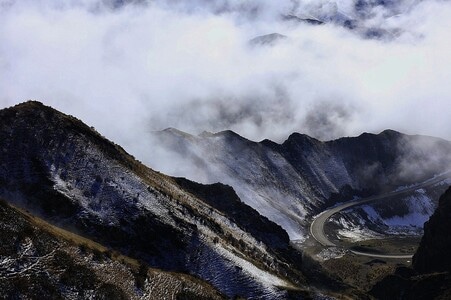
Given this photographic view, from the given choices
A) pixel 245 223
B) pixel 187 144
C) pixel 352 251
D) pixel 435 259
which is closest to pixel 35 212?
pixel 245 223

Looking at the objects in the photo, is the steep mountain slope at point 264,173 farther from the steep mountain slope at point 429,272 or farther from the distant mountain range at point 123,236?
the distant mountain range at point 123,236

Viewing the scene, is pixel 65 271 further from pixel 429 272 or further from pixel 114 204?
pixel 429 272

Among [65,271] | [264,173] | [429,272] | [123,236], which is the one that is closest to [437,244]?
[429,272]

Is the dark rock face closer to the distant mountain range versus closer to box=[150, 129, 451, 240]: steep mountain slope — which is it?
the distant mountain range

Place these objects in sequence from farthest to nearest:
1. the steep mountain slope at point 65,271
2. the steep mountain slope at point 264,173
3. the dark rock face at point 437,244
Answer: the steep mountain slope at point 264,173
the dark rock face at point 437,244
the steep mountain slope at point 65,271

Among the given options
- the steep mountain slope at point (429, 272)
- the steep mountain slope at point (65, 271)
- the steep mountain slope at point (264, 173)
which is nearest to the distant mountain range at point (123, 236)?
the steep mountain slope at point (65, 271)

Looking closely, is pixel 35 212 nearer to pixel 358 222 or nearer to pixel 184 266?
pixel 184 266
